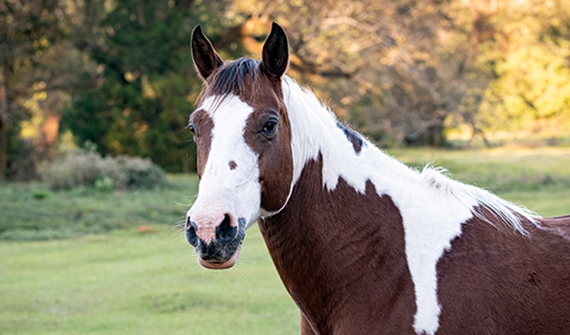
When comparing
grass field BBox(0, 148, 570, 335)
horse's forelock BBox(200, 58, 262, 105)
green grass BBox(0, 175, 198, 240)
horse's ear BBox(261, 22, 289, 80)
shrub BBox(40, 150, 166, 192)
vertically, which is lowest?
shrub BBox(40, 150, 166, 192)

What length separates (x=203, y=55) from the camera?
7.59 ft

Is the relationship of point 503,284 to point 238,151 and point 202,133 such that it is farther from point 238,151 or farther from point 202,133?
point 202,133

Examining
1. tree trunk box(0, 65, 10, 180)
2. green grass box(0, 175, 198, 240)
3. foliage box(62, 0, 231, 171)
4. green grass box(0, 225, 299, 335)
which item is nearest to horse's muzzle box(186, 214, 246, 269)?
green grass box(0, 225, 299, 335)

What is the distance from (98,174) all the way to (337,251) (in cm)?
1349

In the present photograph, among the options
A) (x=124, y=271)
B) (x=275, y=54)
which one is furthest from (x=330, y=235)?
(x=124, y=271)

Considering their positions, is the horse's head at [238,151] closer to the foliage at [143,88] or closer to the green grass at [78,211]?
the green grass at [78,211]

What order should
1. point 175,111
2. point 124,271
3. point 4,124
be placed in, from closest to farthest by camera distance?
point 124,271
point 4,124
point 175,111

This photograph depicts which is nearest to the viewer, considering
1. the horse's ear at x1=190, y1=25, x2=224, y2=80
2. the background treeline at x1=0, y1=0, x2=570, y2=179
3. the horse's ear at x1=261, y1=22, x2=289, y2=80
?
the horse's ear at x1=261, y1=22, x2=289, y2=80

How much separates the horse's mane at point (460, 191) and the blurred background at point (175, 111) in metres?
4.05

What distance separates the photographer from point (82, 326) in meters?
5.70

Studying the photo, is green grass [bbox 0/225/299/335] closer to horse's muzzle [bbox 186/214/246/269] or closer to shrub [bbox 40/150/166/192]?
horse's muzzle [bbox 186/214/246/269]

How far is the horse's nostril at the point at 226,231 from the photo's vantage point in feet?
6.04

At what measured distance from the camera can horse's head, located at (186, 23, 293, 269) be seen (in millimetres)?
1852

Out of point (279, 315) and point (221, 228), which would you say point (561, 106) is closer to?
point (279, 315)
